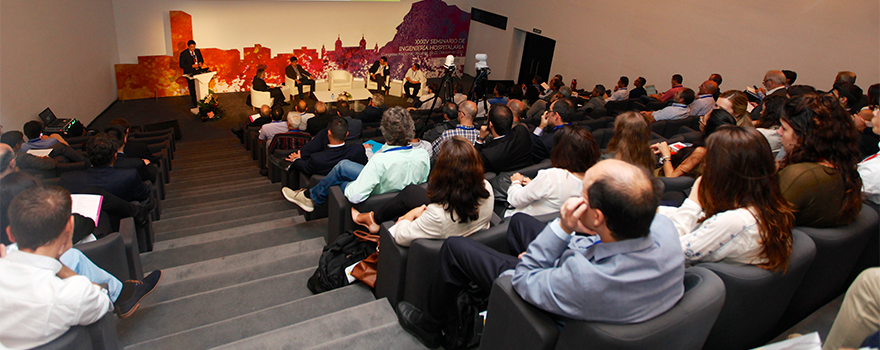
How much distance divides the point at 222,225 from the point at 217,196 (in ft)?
3.89

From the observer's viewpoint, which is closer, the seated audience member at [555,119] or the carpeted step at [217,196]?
the seated audience member at [555,119]

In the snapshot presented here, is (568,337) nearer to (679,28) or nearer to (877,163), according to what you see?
(877,163)

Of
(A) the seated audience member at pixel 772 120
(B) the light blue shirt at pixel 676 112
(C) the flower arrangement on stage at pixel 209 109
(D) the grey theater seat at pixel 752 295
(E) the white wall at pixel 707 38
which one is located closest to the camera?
(D) the grey theater seat at pixel 752 295

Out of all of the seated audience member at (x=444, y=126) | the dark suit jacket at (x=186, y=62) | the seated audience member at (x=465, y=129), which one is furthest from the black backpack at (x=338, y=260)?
the dark suit jacket at (x=186, y=62)

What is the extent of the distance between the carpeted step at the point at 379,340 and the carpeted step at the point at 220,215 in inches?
106

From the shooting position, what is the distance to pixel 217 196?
523 cm

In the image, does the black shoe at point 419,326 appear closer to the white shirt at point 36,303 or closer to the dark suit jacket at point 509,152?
the white shirt at point 36,303

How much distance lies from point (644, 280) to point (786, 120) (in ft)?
5.76

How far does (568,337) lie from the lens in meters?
1.55

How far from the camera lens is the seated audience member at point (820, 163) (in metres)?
2.16

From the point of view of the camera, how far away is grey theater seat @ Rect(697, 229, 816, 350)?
6.02 feet

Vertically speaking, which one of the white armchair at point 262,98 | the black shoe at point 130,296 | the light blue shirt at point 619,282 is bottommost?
the white armchair at point 262,98

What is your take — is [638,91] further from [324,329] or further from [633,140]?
[324,329]

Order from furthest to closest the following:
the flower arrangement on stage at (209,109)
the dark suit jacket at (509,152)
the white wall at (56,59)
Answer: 1. the flower arrangement on stage at (209,109)
2. the white wall at (56,59)
3. the dark suit jacket at (509,152)
